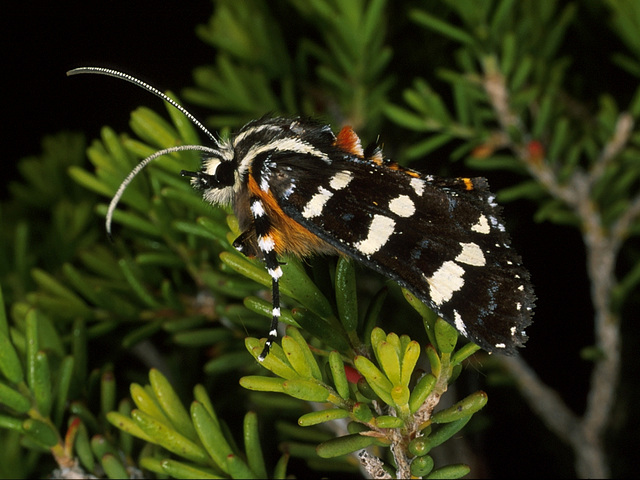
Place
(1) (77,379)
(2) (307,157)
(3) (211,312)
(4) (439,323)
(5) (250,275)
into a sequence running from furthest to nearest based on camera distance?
1. (3) (211,312)
2. (2) (307,157)
3. (1) (77,379)
4. (5) (250,275)
5. (4) (439,323)

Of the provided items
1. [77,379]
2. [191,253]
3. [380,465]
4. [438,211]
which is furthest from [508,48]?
[77,379]

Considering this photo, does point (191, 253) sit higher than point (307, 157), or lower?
lower

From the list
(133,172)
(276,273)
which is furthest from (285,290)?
(133,172)

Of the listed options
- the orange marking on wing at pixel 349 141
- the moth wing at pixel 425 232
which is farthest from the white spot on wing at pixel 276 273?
the orange marking on wing at pixel 349 141

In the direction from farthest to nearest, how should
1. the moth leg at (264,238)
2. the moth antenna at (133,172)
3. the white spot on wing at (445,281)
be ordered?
the moth antenna at (133,172) → the moth leg at (264,238) → the white spot on wing at (445,281)

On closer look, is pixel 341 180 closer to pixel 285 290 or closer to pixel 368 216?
pixel 368 216

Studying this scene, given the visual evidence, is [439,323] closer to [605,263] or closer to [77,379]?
[77,379]

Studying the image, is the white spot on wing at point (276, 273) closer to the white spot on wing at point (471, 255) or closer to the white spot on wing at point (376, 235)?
the white spot on wing at point (376, 235)

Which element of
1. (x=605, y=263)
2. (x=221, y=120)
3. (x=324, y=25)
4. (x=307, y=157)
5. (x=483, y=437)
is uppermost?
(x=324, y=25)
